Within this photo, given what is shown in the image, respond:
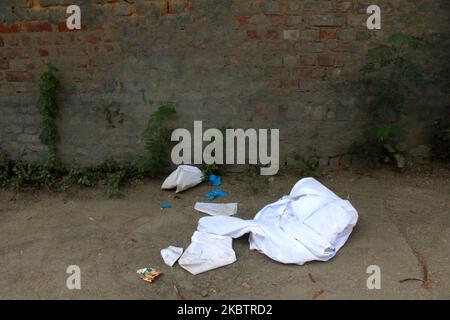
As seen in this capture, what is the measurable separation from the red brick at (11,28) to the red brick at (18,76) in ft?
1.29

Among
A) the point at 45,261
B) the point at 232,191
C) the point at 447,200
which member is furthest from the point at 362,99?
the point at 45,261

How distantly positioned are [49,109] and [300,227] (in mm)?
2756

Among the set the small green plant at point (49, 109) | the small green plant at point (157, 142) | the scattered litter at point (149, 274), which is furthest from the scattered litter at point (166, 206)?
the small green plant at point (49, 109)

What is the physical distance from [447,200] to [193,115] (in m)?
2.38

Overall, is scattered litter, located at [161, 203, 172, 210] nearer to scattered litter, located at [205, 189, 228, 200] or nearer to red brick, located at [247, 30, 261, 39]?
scattered litter, located at [205, 189, 228, 200]

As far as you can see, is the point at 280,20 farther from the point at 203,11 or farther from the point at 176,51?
the point at 176,51

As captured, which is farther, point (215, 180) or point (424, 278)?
point (215, 180)

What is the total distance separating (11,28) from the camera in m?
4.35

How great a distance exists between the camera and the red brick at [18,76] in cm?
445

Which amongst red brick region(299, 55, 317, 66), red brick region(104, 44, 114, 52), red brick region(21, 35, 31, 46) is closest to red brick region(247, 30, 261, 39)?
red brick region(299, 55, 317, 66)

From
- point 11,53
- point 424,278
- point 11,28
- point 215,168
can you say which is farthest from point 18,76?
point 424,278

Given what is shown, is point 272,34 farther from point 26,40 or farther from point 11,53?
point 11,53

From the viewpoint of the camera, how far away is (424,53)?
4.05 metres

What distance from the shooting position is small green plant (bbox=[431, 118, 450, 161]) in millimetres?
4113
